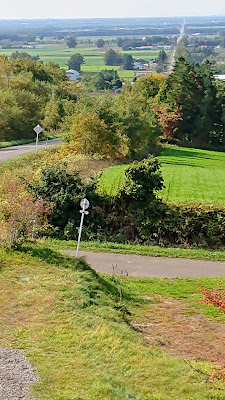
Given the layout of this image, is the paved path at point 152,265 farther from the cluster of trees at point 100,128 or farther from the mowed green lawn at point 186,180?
the cluster of trees at point 100,128

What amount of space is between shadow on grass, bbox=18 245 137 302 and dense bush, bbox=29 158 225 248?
453cm

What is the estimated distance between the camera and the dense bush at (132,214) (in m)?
19.6

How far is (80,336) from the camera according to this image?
382 inches

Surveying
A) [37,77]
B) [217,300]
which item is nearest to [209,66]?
[37,77]

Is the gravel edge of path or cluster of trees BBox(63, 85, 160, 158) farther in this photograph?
cluster of trees BBox(63, 85, 160, 158)

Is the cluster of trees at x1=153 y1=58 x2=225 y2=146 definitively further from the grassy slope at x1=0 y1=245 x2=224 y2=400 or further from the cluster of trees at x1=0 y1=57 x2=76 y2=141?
the grassy slope at x1=0 y1=245 x2=224 y2=400

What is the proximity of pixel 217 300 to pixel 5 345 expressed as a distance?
19.6 feet

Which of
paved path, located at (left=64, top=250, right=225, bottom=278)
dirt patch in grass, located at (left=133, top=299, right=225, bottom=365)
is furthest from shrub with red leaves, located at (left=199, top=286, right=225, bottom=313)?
paved path, located at (left=64, top=250, right=225, bottom=278)

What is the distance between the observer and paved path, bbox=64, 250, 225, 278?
638 inches

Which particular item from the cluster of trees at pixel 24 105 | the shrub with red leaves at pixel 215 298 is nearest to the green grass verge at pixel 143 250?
the shrub with red leaves at pixel 215 298

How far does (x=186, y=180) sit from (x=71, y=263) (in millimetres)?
20216

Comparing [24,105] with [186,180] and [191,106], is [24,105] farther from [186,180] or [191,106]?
[191,106]

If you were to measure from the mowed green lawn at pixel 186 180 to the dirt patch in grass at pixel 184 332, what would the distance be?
8.65 metres

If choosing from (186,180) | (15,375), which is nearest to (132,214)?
(15,375)
